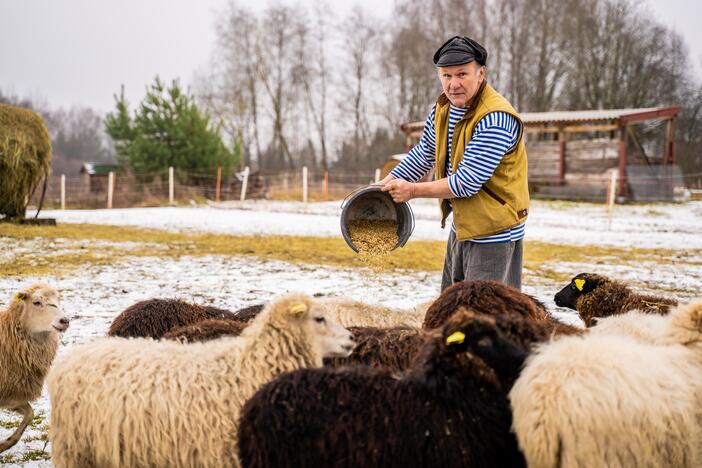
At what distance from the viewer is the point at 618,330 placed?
3.57 meters

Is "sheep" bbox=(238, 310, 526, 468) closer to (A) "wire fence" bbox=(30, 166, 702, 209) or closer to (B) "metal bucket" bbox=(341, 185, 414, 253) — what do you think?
(B) "metal bucket" bbox=(341, 185, 414, 253)

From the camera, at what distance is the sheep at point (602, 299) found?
474 centimetres

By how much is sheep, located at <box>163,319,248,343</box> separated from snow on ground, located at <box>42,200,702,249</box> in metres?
11.7

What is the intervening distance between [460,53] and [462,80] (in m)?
0.16

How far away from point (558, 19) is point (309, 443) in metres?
43.2

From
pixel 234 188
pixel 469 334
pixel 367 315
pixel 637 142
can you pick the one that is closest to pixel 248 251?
pixel 367 315

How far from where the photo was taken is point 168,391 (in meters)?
2.87

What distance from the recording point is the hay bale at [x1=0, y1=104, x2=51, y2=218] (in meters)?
15.6

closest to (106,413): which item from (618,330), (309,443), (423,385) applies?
(309,443)

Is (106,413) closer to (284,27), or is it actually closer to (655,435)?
(655,435)

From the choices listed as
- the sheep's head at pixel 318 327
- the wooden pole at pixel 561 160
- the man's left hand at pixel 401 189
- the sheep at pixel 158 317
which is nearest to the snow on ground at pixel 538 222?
the wooden pole at pixel 561 160

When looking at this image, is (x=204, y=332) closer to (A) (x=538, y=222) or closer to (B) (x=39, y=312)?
(B) (x=39, y=312)

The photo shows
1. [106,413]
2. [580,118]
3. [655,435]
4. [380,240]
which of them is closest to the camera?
[655,435]

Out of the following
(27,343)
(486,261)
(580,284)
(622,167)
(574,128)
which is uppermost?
(574,128)
